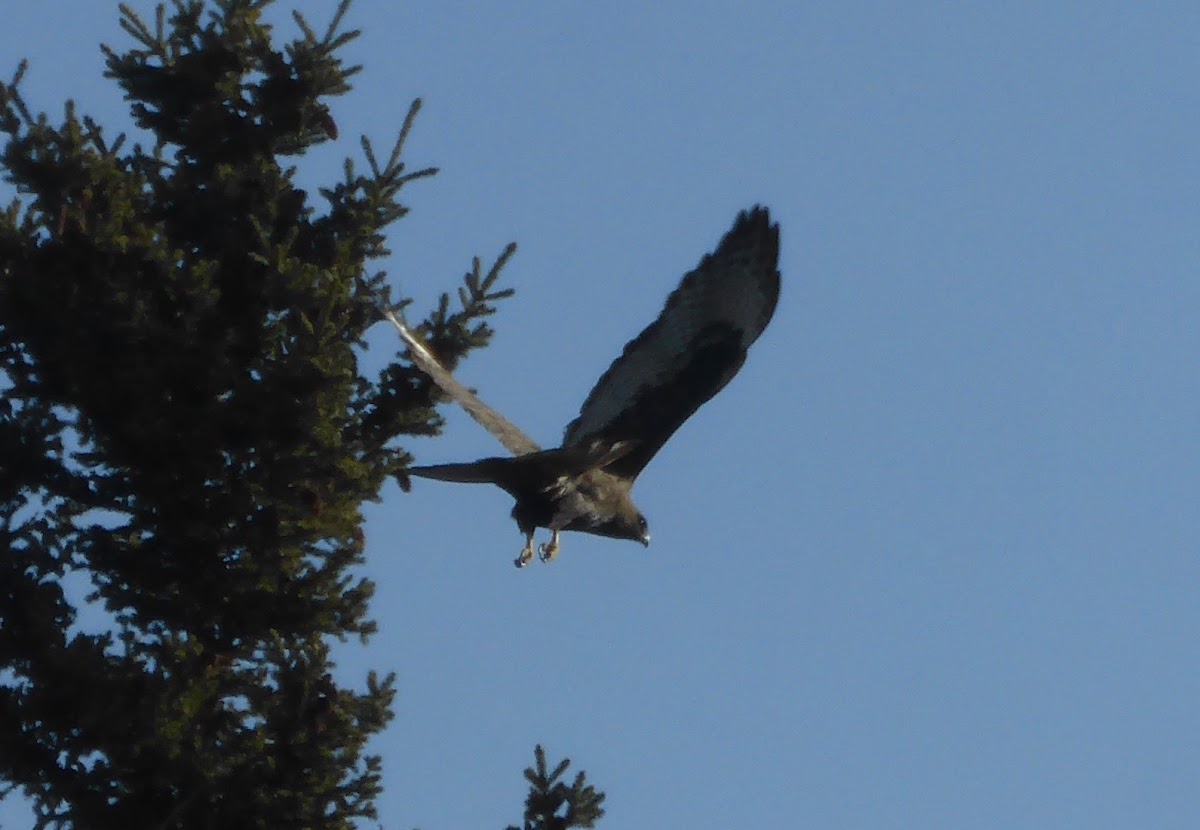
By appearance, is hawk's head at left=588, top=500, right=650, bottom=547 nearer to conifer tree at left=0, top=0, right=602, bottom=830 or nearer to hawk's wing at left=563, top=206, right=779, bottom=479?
hawk's wing at left=563, top=206, right=779, bottom=479

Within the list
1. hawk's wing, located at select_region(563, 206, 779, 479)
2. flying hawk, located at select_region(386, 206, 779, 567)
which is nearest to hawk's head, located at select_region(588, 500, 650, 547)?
flying hawk, located at select_region(386, 206, 779, 567)

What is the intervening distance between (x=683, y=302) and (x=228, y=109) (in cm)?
290

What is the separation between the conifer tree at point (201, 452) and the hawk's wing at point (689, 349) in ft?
6.80

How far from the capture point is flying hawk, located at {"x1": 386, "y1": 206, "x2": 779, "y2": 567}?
8492 mm

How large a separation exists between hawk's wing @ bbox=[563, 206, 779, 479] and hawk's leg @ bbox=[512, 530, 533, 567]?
776mm

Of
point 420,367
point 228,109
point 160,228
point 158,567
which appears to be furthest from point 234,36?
point 158,567

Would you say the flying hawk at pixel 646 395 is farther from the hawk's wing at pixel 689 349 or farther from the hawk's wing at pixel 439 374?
the hawk's wing at pixel 439 374

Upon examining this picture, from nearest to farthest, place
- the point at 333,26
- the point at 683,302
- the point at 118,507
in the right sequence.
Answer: the point at 118,507 → the point at 333,26 → the point at 683,302

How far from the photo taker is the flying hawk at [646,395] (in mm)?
8492

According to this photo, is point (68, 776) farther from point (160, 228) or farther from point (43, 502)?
point (160, 228)

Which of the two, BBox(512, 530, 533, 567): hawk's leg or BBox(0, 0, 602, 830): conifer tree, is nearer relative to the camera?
BBox(0, 0, 602, 830): conifer tree

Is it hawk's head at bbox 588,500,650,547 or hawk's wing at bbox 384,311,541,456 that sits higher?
hawk's head at bbox 588,500,650,547

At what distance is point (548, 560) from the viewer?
8703 millimetres

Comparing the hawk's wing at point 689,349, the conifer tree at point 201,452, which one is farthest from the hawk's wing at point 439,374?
the hawk's wing at point 689,349
